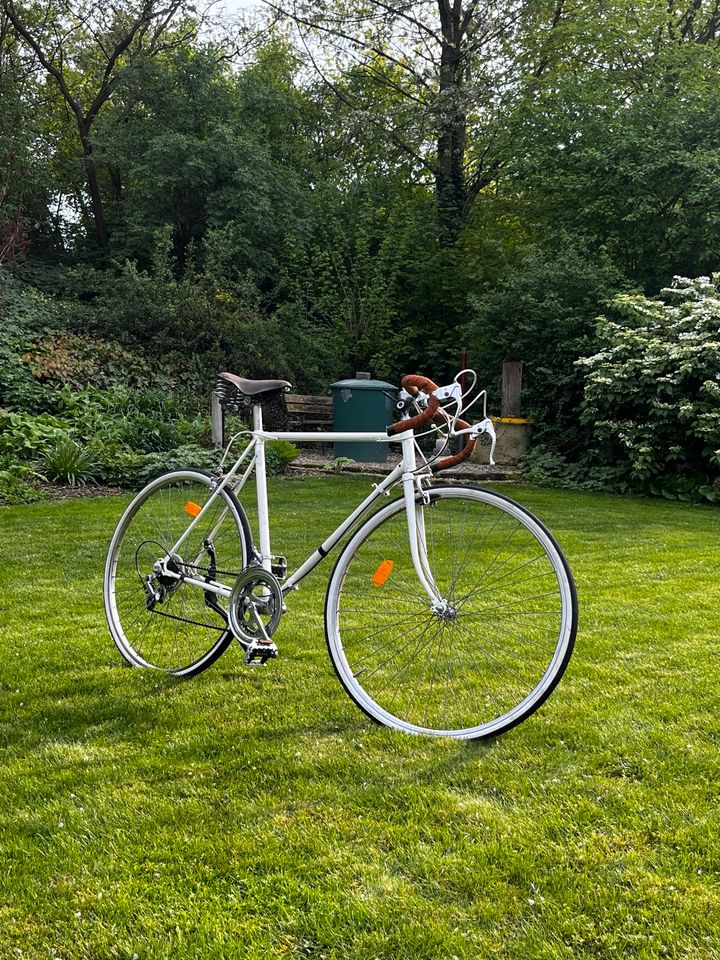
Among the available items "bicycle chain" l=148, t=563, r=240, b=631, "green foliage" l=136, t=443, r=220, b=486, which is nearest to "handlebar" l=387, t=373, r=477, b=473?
"bicycle chain" l=148, t=563, r=240, b=631

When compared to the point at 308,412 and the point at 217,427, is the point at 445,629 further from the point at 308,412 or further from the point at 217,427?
the point at 308,412

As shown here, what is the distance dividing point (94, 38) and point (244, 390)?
1765cm

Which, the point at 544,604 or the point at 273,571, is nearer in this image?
the point at 273,571

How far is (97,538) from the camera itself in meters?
Result: 5.72

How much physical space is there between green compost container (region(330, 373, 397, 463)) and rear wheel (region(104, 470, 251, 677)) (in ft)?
23.9

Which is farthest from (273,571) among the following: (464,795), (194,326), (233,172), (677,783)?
(233,172)

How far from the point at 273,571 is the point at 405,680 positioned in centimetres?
65

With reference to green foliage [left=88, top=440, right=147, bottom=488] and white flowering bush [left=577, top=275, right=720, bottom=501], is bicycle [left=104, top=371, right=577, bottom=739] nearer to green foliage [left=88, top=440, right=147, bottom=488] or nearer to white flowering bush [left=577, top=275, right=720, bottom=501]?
green foliage [left=88, top=440, right=147, bottom=488]

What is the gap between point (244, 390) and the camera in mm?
3057

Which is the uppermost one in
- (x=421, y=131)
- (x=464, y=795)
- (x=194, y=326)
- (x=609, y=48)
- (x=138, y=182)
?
(x=609, y=48)

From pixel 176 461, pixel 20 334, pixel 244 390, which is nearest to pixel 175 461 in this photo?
pixel 176 461

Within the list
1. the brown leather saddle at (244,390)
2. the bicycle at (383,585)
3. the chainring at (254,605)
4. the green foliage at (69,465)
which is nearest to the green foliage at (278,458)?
the green foliage at (69,465)

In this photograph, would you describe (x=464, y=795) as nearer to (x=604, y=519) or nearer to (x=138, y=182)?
(x=604, y=519)

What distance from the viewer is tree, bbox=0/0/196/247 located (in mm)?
16078
